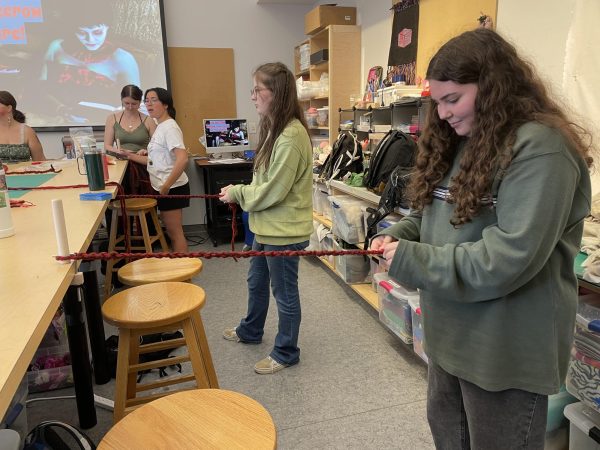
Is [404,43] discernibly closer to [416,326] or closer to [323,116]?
[323,116]

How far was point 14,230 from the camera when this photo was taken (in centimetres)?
147

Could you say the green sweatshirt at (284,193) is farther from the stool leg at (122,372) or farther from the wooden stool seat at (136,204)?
the wooden stool seat at (136,204)

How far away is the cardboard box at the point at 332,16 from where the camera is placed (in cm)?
390

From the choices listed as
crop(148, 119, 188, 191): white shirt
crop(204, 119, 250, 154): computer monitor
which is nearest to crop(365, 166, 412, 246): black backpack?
crop(148, 119, 188, 191): white shirt

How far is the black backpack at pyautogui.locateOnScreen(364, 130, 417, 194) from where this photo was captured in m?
2.56

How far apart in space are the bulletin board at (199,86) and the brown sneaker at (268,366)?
10.6 ft

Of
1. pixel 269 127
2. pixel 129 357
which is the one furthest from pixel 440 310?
pixel 269 127

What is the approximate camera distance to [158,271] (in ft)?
6.64

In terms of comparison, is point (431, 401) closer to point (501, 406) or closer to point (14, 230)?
point (501, 406)

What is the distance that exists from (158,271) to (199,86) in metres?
3.38

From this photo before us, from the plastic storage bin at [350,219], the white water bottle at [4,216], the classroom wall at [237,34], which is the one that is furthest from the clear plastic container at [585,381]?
the classroom wall at [237,34]

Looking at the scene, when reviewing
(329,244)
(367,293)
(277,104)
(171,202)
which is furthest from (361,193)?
(171,202)

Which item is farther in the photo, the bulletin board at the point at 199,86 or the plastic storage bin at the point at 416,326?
the bulletin board at the point at 199,86

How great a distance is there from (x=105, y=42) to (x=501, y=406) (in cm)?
489
